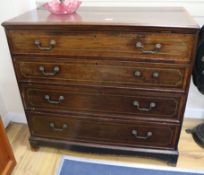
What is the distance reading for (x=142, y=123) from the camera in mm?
1415

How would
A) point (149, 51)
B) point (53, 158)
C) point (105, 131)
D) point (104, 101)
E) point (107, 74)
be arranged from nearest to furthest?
1. point (149, 51)
2. point (107, 74)
3. point (104, 101)
4. point (105, 131)
5. point (53, 158)

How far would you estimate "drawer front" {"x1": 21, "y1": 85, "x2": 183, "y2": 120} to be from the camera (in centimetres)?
132

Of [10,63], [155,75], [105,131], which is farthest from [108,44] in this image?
[10,63]

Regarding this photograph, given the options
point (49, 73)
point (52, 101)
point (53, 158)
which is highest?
point (49, 73)

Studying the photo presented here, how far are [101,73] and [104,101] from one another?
19cm

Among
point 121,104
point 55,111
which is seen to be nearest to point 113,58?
point 121,104

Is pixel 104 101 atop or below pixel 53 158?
atop

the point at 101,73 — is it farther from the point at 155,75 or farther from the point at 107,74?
the point at 155,75

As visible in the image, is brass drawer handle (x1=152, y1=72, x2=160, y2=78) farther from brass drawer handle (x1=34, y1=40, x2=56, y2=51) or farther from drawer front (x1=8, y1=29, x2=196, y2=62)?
brass drawer handle (x1=34, y1=40, x2=56, y2=51)

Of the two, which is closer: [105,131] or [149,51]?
[149,51]

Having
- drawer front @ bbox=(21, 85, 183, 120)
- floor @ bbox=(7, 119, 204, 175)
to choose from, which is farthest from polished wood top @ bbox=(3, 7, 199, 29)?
floor @ bbox=(7, 119, 204, 175)

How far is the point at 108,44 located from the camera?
118cm

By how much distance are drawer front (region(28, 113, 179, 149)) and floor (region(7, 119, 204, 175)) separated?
155 millimetres

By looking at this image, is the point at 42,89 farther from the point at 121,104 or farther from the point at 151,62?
the point at 151,62
